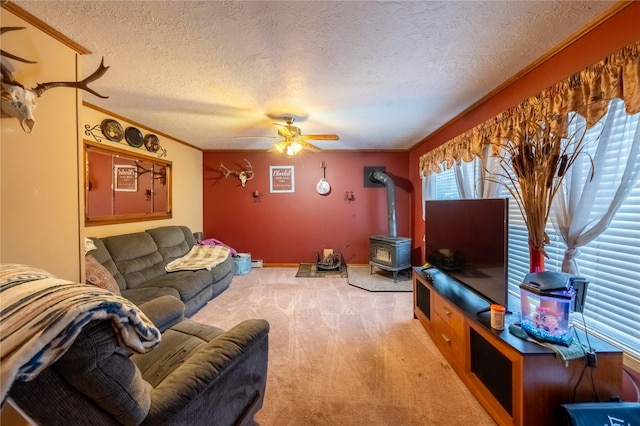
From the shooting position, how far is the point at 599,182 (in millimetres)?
1432

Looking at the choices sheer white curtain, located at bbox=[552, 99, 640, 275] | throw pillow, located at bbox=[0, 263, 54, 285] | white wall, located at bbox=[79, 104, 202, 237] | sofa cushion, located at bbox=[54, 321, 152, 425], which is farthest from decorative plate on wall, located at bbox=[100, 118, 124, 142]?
sheer white curtain, located at bbox=[552, 99, 640, 275]

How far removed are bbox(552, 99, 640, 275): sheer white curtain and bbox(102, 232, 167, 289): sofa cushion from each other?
378 cm

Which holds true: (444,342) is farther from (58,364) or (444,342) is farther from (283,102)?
(283,102)

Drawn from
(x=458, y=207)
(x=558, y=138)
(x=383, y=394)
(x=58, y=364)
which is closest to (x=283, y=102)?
(x=458, y=207)

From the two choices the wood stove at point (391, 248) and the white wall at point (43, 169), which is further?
the wood stove at point (391, 248)

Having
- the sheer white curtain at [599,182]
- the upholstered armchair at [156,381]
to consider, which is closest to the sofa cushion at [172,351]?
the upholstered armchair at [156,381]

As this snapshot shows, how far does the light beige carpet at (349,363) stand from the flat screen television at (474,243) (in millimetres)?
723

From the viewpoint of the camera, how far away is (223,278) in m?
3.49

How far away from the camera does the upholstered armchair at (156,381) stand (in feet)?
2.22

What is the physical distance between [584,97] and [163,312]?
2903 mm

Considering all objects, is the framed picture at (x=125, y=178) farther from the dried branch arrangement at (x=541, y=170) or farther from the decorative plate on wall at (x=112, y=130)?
the dried branch arrangement at (x=541, y=170)

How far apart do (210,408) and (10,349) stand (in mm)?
778

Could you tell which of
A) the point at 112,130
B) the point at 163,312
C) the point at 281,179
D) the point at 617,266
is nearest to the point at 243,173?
the point at 281,179

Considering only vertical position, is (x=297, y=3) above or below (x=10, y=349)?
above
